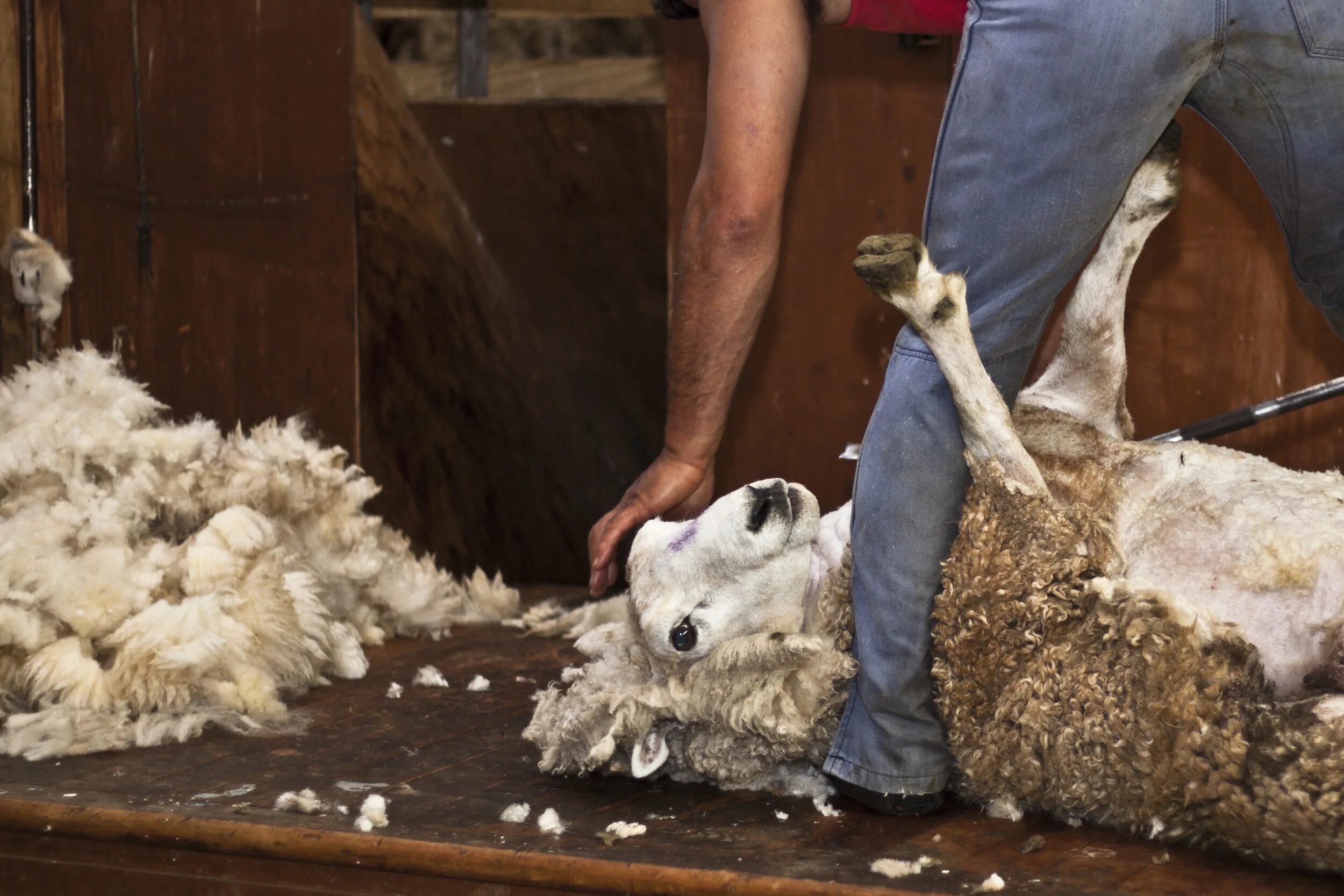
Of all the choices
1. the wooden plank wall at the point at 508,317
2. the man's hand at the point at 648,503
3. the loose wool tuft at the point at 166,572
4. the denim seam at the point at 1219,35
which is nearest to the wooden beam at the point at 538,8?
the wooden plank wall at the point at 508,317

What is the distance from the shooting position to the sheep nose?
6.42 feet

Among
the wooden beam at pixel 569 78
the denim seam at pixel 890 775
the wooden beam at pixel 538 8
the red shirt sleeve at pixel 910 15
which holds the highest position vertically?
the wooden beam at pixel 538 8

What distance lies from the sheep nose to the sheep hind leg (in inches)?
12.3

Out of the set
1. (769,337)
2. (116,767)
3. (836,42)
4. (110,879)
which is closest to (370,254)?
(769,337)

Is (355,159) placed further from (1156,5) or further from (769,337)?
(1156,5)

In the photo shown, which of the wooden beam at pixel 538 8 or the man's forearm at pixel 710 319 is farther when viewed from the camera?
the wooden beam at pixel 538 8

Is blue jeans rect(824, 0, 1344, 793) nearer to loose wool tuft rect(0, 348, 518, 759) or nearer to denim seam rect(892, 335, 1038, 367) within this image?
denim seam rect(892, 335, 1038, 367)

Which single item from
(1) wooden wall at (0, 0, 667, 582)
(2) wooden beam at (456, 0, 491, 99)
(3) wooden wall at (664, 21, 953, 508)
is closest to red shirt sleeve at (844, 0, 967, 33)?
(3) wooden wall at (664, 21, 953, 508)

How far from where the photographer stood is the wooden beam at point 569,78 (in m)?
4.16

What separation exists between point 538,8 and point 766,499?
263cm

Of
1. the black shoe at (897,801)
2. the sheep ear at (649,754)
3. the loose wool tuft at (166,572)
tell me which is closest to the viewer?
the black shoe at (897,801)

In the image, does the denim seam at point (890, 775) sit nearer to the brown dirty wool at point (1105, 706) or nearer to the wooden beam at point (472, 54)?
the brown dirty wool at point (1105, 706)

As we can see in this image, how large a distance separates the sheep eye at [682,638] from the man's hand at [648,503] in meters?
0.27

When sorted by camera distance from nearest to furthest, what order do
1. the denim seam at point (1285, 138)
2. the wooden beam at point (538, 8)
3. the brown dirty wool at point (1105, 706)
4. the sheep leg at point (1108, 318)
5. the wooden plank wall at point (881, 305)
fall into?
the brown dirty wool at point (1105, 706)
the denim seam at point (1285, 138)
the sheep leg at point (1108, 318)
the wooden plank wall at point (881, 305)
the wooden beam at point (538, 8)
